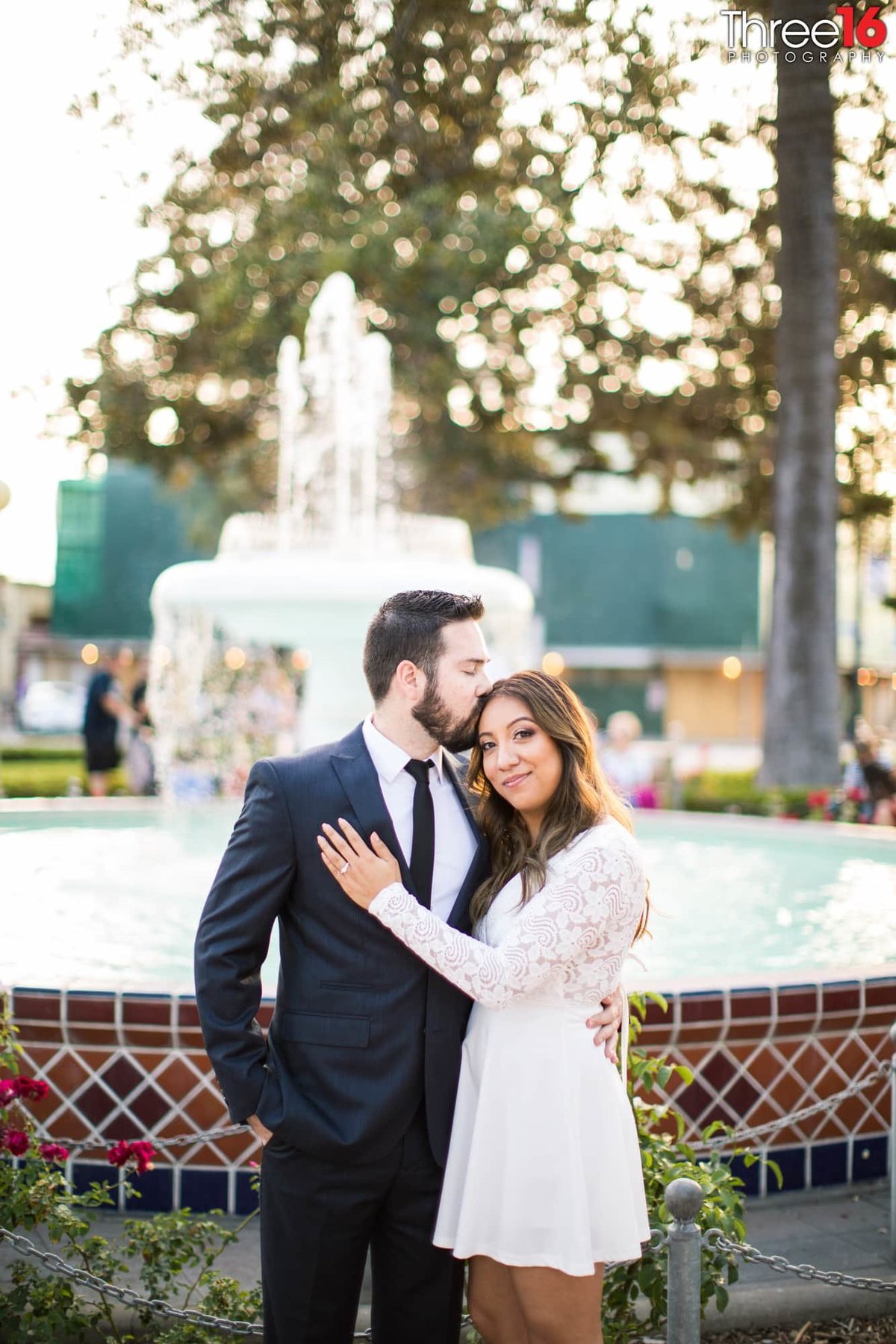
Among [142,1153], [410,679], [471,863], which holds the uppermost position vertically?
[410,679]

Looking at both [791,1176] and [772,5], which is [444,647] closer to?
[791,1176]

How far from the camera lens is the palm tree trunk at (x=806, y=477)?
12.3 meters

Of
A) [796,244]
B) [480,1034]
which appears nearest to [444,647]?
[480,1034]

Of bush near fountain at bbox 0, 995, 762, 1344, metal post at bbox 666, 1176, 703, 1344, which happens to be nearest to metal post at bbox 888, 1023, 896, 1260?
bush near fountain at bbox 0, 995, 762, 1344

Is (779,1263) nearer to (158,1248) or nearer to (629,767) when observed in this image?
(158,1248)

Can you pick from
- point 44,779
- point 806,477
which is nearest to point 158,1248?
point 806,477

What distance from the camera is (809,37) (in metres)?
10.9

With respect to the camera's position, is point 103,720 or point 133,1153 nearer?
point 133,1153

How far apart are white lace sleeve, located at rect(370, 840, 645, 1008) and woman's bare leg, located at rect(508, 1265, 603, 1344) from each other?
1.76 feet

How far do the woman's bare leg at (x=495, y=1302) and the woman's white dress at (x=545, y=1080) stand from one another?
161mm

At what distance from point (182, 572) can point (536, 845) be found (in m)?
5.34

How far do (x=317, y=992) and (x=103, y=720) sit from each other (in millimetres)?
10861

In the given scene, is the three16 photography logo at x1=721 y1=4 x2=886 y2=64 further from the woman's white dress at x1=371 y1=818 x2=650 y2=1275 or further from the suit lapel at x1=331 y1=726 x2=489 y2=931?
the woman's white dress at x1=371 y1=818 x2=650 y2=1275

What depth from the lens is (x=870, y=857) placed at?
835cm
